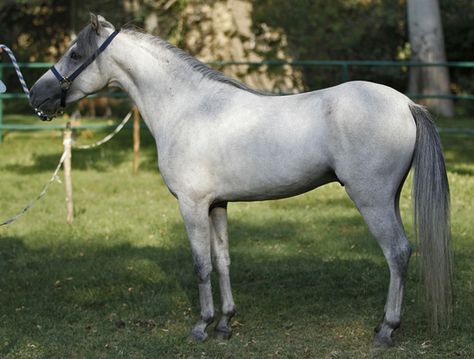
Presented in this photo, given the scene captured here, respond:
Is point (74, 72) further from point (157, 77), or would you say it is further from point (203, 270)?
point (203, 270)

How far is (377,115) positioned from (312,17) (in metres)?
13.2

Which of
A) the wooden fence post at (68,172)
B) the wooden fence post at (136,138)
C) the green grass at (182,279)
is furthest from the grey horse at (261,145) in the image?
the wooden fence post at (136,138)

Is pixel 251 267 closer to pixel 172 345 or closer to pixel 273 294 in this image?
pixel 273 294

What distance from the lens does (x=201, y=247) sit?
5.32 metres

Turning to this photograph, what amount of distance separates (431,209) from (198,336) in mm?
1713

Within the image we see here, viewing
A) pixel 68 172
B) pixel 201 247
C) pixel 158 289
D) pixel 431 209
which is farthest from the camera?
pixel 68 172

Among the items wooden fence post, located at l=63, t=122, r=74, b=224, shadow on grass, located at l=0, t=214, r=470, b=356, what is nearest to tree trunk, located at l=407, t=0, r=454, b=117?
shadow on grass, located at l=0, t=214, r=470, b=356

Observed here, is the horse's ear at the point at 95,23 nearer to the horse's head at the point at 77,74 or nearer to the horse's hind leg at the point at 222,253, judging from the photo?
the horse's head at the point at 77,74

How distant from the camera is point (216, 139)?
511 cm

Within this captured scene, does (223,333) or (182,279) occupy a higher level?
(223,333)

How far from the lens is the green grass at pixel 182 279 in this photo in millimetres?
5281

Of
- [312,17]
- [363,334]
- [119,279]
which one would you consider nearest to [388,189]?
[363,334]

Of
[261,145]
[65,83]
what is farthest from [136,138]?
[261,145]

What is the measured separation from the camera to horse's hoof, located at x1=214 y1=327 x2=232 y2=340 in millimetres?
5434
